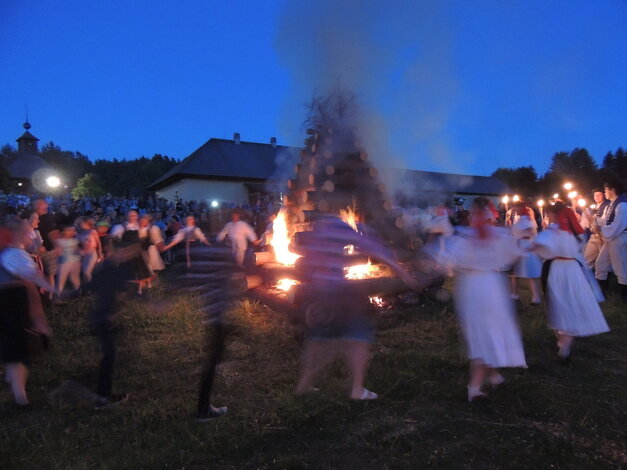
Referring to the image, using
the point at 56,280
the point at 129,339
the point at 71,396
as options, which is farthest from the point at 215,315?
the point at 56,280

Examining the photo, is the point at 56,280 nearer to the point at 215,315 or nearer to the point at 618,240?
the point at 215,315

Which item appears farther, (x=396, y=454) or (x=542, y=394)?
(x=542, y=394)

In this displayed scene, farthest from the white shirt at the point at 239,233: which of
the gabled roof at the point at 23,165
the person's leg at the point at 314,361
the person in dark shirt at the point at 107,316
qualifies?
the gabled roof at the point at 23,165

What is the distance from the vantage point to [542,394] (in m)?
3.89

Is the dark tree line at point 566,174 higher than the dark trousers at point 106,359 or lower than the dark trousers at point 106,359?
higher

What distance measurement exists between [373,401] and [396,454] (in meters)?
→ 0.79

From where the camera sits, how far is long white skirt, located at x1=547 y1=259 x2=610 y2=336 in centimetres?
437

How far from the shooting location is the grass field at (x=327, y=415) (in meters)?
2.99

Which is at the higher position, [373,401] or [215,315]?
[215,315]

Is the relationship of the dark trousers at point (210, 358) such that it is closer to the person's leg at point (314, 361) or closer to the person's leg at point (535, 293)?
the person's leg at point (314, 361)

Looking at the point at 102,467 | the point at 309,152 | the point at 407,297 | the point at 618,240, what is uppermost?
the point at 309,152

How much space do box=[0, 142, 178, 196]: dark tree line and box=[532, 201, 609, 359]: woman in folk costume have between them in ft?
161

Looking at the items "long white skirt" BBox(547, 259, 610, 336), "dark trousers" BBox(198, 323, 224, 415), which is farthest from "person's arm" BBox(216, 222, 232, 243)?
"long white skirt" BBox(547, 259, 610, 336)

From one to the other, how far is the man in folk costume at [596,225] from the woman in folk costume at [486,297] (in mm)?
5549
